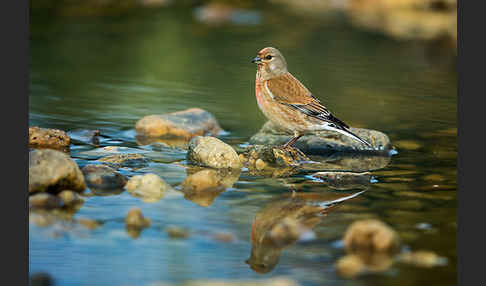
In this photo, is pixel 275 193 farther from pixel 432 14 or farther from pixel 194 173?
pixel 432 14

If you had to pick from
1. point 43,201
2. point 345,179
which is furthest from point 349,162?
point 43,201

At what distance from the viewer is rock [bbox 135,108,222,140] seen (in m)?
8.88

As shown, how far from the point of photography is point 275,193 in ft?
22.2

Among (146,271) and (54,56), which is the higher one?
(54,56)

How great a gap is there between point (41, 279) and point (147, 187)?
6.36ft

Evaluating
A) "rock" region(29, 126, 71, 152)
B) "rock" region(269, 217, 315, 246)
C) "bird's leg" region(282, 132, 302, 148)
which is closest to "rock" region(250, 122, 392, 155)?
"bird's leg" region(282, 132, 302, 148)

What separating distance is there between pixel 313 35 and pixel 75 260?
13.0 meters

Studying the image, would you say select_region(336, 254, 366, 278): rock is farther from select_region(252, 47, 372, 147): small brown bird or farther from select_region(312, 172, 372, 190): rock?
select_region(252, 47, 372, 147): small brown bird

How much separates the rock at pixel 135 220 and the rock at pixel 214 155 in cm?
194

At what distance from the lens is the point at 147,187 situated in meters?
6.45

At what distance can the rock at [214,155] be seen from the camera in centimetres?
755

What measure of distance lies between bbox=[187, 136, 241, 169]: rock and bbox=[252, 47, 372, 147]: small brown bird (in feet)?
3.23

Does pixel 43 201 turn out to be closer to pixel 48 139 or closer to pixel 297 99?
pixel 48 139

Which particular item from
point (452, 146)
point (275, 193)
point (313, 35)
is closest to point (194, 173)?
point (275, 193)
